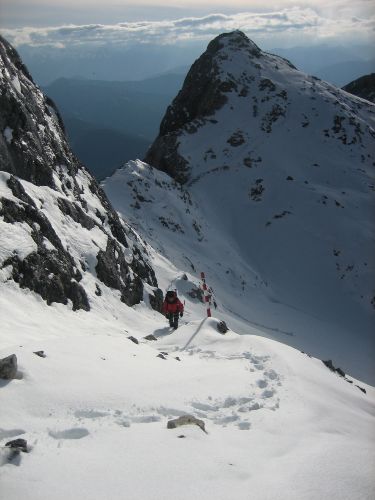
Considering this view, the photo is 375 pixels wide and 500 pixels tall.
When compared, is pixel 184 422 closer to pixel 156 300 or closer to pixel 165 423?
pixel 165 423

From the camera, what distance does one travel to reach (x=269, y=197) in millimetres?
53969

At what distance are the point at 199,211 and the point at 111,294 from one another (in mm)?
31542

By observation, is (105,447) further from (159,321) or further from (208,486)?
(159,321)

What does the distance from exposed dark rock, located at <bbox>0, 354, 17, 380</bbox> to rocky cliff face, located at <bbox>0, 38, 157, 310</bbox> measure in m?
6.67

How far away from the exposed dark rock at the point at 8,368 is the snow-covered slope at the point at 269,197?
22.0 meters

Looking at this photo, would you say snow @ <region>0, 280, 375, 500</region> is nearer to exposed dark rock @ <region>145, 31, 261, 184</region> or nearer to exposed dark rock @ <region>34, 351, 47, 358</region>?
exposed dark rock @ <region>34, 351, 47, 358</region>

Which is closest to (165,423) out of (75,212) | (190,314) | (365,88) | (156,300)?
(75,212)

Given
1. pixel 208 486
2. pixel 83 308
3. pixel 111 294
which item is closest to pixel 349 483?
pixel 208 486

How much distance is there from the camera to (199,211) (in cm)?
5103

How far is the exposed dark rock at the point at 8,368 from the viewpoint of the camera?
7.64 m

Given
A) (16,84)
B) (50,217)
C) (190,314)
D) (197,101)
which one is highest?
(16,84)

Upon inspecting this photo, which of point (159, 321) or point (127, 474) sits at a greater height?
point (127, 474)

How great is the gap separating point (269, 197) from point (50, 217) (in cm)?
3775

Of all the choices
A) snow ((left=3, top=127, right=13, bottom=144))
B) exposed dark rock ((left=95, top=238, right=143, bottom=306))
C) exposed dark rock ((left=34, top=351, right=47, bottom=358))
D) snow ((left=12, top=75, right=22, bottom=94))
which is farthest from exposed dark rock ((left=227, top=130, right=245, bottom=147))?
exposed dark rock ((left=34, top=351, right=47, bottom=358))
